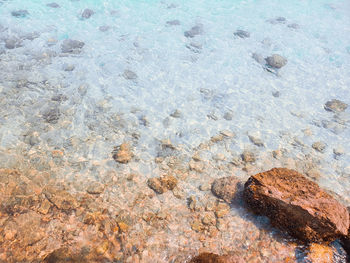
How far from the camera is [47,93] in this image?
8.05 metres

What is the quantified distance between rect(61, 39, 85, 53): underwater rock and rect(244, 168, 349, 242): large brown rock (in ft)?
25.3

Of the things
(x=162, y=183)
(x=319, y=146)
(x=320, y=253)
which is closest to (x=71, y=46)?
(x=162, y=183)

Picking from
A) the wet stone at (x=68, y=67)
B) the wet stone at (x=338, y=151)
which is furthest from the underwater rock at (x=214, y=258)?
the wet stone at (x=68, y=67)

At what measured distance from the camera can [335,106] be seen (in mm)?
8703

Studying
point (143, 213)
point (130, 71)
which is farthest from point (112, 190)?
point (130, 71)

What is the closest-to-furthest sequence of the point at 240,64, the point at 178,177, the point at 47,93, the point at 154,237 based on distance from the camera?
the point at 154,237
the point at 178,177
the point at 47,93
the point at 240,64

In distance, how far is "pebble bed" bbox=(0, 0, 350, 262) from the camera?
18.3ft

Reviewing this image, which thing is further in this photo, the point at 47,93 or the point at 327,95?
the point at 327,95

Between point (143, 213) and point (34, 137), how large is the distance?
11.4ft

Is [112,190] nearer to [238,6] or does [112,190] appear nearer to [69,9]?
[69,9]

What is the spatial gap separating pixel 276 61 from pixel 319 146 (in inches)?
155

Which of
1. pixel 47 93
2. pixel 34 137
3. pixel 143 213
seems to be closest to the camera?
pixel 143 213

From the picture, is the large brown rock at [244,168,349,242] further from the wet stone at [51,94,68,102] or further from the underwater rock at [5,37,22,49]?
the underwater rock at [5,37,22,49]

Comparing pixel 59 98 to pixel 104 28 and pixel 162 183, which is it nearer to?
pixel 162 183
